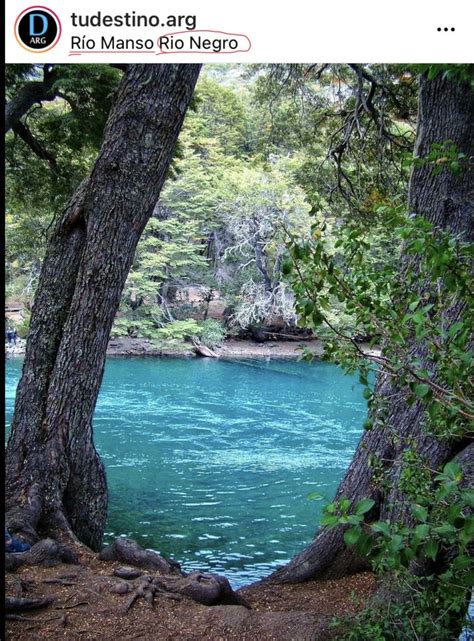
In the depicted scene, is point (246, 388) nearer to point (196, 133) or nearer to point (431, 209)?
point (196, 133)

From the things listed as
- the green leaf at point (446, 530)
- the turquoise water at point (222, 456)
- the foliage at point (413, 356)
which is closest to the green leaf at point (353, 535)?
the foliage at point (413, 356)

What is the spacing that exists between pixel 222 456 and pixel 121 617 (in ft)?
18.1

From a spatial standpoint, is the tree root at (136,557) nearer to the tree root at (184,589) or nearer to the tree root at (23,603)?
the tree root at (184,589)

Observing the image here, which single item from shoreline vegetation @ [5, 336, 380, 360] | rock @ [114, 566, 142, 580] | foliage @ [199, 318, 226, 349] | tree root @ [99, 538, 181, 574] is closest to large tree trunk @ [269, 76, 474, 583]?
tree root @ [99, 538, 181, 574]

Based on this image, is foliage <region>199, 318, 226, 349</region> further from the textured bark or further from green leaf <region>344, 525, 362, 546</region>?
green leaf <region>344, 525, 362, 546</region>

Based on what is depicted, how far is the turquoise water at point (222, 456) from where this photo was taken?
5477 mm

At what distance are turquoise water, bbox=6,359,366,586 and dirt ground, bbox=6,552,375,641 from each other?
1.84 metres

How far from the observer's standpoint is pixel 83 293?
3.46m

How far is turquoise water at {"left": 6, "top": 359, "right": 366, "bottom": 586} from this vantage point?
5.48 metres

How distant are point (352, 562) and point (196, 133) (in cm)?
1581

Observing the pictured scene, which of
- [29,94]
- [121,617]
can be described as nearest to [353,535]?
[121,617]

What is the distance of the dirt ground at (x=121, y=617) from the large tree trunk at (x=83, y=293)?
0.63 m
